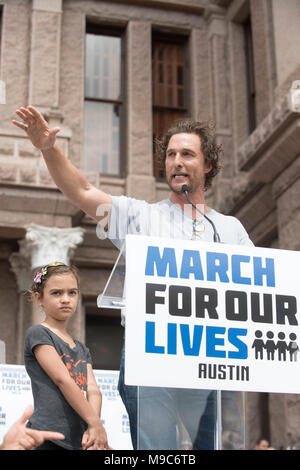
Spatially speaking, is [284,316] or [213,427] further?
[284,316]

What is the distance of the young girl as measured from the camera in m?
2.43

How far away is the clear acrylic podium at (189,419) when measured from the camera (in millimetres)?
2197

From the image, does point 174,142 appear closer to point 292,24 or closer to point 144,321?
point 144,321

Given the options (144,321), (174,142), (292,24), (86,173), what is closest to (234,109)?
(292,24)

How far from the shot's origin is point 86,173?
10234 millimetres

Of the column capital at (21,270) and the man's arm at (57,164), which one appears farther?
the column capital at (21,270)

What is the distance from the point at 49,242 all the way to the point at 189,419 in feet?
23.5

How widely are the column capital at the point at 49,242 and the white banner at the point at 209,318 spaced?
6967 millimetres

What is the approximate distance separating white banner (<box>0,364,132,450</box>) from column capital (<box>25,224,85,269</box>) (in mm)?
4903

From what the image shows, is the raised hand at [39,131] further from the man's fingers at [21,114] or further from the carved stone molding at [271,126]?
the carved stone molding at [271,126]

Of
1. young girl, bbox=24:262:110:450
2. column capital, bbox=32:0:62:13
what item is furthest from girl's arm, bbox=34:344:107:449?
column capital, bbox=32:0:62:13

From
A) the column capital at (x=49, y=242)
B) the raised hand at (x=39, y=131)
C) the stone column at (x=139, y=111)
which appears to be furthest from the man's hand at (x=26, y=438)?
the stone column at (x=139, y=111)

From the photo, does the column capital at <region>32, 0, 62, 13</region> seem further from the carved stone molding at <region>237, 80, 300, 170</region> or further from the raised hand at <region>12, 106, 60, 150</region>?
the raised hand at <region>12, 106, 60, 150</region>
